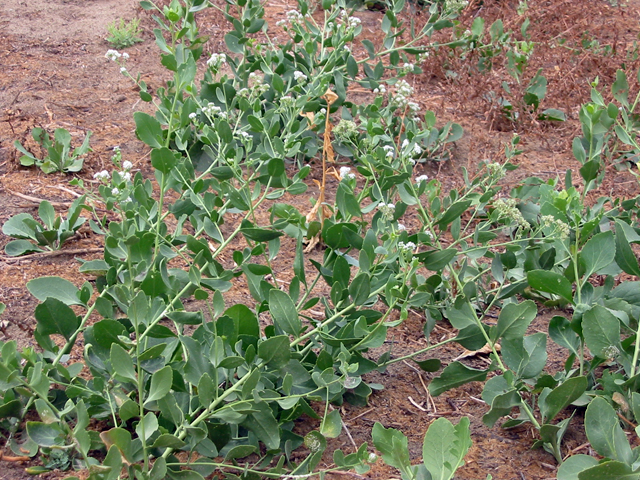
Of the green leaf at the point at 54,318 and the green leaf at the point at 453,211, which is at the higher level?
the green leaf at the point at 453,211

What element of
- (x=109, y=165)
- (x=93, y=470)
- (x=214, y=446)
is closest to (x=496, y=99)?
(x=109, y=165)

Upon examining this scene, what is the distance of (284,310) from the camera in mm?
1938

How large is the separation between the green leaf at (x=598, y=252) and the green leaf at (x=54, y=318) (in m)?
1.62

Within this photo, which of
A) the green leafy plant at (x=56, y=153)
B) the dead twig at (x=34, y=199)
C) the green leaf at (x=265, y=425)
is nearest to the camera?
the green leaf at (x=265, y=425)

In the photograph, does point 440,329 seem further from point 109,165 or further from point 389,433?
point 109,165

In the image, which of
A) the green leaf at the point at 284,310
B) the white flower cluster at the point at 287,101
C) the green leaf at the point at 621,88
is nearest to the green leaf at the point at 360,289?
the green leaf at the point at 284,310

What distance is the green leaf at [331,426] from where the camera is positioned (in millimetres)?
1877

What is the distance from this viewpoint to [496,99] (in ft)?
14.6

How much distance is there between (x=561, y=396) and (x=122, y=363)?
125 cm

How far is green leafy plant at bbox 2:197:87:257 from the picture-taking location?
266 cm

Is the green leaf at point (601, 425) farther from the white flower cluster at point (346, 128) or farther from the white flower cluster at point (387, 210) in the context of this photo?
the white flower cluster at point (346, 128)

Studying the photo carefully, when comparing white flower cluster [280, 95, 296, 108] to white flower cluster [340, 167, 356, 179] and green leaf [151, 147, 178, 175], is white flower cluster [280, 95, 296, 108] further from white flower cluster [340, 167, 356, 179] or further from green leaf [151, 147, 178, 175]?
green leaf [151, 147, 178, 175]

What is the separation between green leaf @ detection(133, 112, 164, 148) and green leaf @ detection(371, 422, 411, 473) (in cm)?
116

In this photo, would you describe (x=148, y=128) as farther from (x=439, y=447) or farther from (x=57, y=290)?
(x=439, y=447)
